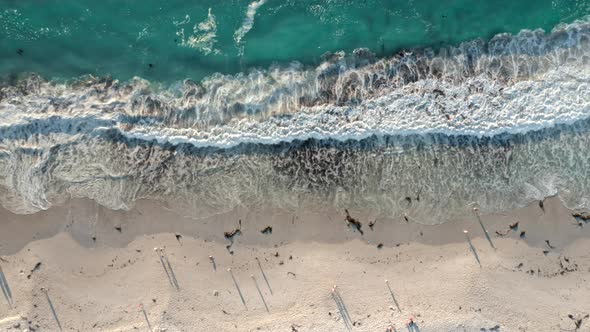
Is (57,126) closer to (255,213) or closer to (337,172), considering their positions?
(255,213)

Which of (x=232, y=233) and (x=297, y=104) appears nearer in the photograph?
(x=232, y=233)

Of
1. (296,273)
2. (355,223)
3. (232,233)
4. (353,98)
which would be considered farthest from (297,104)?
(296,273)

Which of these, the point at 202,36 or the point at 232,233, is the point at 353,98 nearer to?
the point at 202,36

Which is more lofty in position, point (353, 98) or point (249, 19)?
point (249, 19)

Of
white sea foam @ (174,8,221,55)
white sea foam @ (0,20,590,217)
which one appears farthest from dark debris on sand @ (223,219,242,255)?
white sea foam @ (174,8,221,55)

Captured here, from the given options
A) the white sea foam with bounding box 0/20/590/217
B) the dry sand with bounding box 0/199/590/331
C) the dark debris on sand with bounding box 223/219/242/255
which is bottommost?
the dry sand with bounding box 0/199/590/331

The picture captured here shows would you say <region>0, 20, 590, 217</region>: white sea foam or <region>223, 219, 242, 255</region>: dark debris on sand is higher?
<region>0, 20, 590, 217</region>: white sea foam

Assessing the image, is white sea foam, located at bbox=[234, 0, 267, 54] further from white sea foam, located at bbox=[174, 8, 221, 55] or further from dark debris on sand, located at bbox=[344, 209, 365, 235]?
dark debris on sand, located at bbox=[344, 209, 365, 235]
